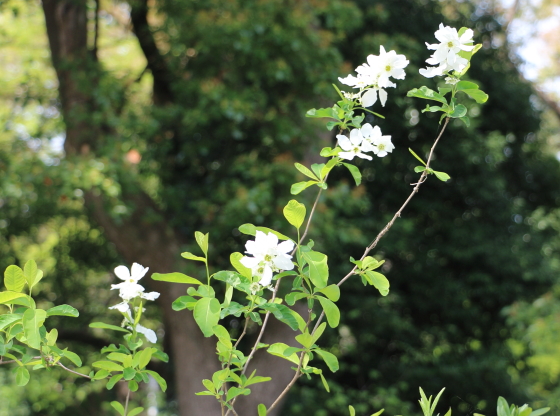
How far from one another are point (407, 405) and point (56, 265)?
3.59 metres

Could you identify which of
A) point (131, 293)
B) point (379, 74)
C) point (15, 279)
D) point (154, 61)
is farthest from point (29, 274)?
point (154, 61)

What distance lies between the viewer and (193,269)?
12.5 ft

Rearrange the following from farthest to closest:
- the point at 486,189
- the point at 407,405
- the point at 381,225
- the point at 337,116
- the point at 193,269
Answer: the point at 486,189 < the point at 381,225 < the point at 407,405 < the point at 193,269 < the point at 337,116

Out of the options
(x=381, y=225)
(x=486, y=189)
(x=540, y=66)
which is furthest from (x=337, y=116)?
(x=540, y=66)

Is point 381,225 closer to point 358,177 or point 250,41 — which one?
point 250,41

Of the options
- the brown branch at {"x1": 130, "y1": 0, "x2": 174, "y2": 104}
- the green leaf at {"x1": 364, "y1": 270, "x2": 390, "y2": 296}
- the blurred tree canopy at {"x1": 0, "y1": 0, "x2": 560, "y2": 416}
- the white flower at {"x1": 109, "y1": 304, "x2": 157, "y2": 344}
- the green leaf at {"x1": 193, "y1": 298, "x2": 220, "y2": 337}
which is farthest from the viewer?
the brown branch at {"x1": 130, "y1": 0, "x2": 174, "y2": 104}

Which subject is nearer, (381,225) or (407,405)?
(407,405)

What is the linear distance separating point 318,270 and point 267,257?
9 cm

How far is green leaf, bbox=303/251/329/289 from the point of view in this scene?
0.97 meters

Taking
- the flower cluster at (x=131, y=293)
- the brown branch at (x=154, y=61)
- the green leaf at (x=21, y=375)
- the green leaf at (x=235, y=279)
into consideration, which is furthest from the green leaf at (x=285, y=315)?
the brown branch at (x=154, y=61)

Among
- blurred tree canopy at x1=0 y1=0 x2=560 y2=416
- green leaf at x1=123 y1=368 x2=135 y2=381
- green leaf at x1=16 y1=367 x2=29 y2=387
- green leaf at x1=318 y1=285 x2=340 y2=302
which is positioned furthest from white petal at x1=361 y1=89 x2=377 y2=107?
blurred tree canopy at x1=0 y1=0 x2=560 y2=416

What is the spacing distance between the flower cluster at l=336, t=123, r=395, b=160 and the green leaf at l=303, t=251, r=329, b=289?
0.80ft

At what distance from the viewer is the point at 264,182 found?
3740 mm

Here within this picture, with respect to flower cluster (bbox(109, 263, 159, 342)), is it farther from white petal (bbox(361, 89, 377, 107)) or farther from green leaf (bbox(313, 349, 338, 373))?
white petal (bbox(361, 89, 377, 107))
